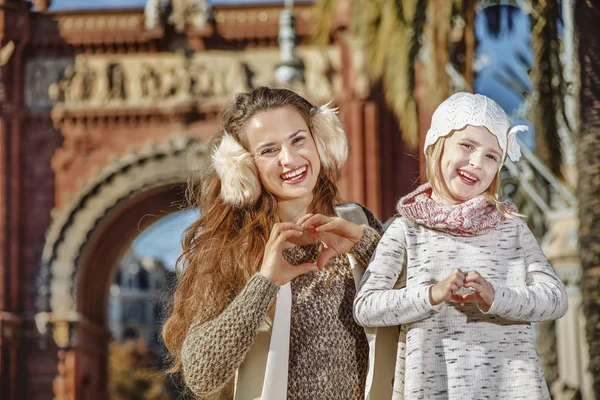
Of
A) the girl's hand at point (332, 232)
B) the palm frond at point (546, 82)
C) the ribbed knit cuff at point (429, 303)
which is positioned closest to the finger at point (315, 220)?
the girl's hand at point (332, 232)

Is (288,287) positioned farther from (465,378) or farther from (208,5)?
(208,5)

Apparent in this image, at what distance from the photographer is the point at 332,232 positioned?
124 inches

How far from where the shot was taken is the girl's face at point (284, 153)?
10.8ft

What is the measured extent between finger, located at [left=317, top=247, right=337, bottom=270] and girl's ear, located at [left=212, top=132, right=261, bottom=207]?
27 cm

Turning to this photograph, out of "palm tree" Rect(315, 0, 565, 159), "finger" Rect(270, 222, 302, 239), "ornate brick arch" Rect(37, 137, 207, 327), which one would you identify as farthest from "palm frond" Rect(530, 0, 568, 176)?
"ornate brick arch" Rect(37, 137, 207, 327)

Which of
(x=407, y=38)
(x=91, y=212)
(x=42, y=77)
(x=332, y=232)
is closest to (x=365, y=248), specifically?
(x=332, y=232)

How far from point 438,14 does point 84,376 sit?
1047 centimetres

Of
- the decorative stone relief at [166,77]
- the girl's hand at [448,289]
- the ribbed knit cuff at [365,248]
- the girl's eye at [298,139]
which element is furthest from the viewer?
the decorative stone relief at [166,77]

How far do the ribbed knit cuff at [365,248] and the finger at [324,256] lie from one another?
0.06 meters

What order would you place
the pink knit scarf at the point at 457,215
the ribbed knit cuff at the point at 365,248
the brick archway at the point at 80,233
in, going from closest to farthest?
the pink knit scarf at the point at 457,215 → the ribbed knit cuff at the point at 365,248 → the brick archway at the point at 80,233

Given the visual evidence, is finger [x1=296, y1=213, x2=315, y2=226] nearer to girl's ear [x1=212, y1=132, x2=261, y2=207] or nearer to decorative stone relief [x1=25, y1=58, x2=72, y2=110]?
girl's ear [x1=212, y1=132, x2=261, y2=207]

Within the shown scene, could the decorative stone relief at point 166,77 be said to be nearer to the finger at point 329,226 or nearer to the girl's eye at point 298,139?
the girl's eye at point 298,139

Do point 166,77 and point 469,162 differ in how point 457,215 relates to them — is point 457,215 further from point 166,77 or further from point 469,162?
point 166,77

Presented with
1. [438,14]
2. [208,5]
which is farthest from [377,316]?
[208,5]
